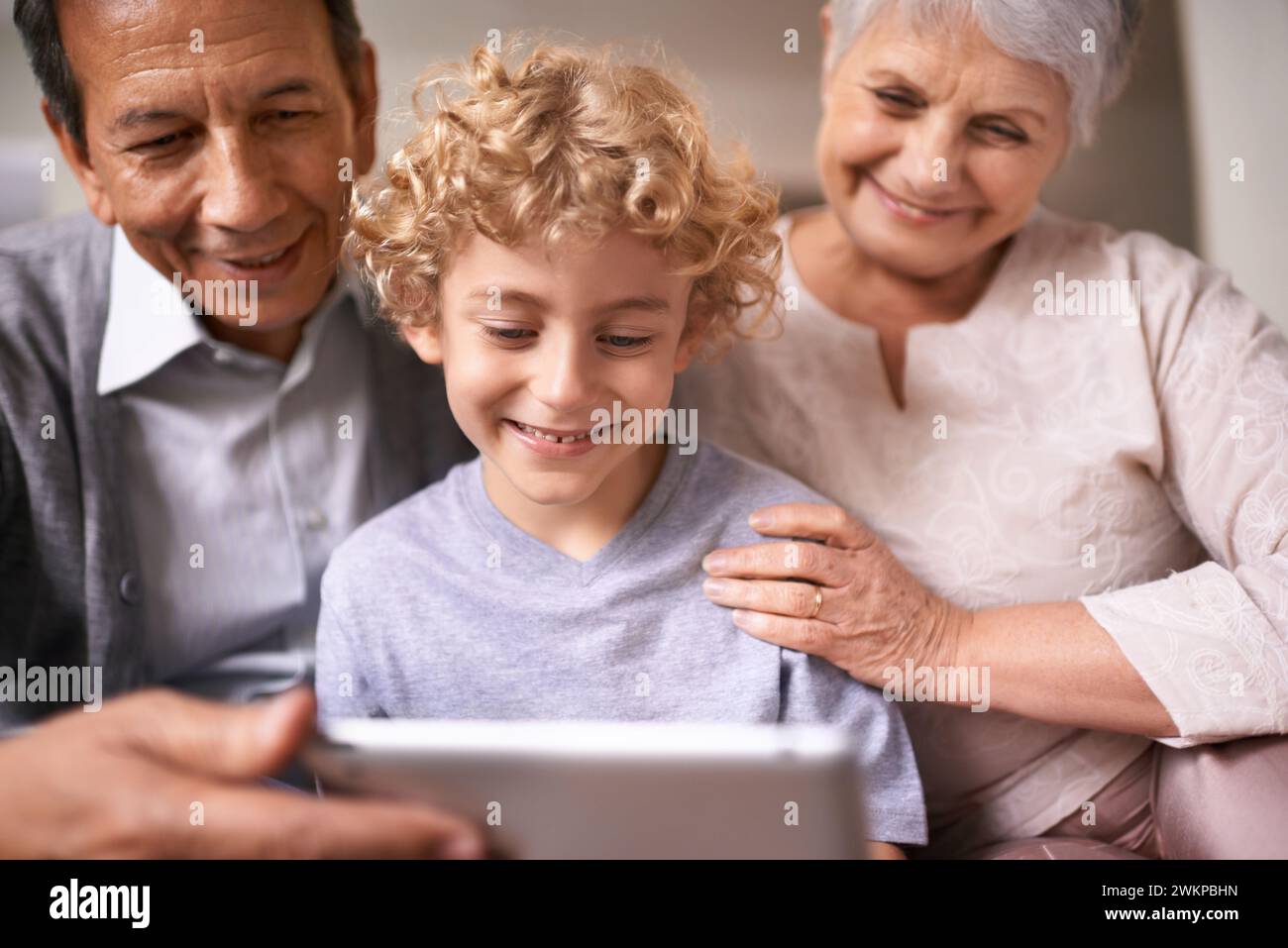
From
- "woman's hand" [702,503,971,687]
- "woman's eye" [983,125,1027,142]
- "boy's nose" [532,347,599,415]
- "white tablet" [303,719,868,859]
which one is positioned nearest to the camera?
"white tablet" [303,719,868,859]

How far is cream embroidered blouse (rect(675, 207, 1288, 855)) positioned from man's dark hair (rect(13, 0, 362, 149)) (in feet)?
2.32

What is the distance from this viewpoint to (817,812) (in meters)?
0.89

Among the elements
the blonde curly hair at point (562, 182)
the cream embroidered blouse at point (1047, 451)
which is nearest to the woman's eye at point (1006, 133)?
the cream embroidered blouse at point (1047, 451)

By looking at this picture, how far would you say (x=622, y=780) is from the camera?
Result: 900mm

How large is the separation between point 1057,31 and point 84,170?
124 centimetres

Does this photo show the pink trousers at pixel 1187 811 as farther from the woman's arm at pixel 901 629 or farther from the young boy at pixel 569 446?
the young boy at pixel 569 446

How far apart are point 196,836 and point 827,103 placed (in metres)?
1.16

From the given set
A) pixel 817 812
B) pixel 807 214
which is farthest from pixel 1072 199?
pixel 817 812

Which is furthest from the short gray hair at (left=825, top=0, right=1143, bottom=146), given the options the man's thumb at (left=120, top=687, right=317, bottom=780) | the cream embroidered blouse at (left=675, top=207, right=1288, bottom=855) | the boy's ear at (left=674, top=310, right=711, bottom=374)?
the man's thumb at (left=120, top=687, right=317, bottom=780)

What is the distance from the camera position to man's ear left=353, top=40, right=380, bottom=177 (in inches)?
60.4

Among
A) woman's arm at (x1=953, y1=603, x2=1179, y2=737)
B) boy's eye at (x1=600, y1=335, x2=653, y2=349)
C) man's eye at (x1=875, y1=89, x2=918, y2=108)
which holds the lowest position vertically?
woman's arm at (x1=953, y1=603, x2=1179, y2=737)

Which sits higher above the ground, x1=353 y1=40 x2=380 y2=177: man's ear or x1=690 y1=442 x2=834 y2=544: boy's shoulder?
x1=353 y1=40 x2=380 y2=177: man's ear

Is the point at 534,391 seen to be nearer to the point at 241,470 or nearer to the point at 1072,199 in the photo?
the point at 241,470

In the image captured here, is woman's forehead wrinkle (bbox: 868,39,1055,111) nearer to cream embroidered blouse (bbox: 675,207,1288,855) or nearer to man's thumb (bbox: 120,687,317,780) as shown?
cream embroidered blouse (bbox: 675,207,1288,855)
